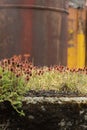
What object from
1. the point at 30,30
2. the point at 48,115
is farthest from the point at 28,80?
the point at 30,30

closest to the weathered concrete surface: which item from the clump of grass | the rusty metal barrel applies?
the clump of grass

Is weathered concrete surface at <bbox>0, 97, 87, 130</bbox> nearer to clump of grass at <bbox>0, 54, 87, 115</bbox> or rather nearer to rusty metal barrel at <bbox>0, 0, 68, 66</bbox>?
clump of grass at <bbox>0, 54, 87, 115</bbox>

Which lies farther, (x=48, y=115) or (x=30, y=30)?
(x=30, y=30)

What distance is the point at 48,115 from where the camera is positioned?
4.30 meters

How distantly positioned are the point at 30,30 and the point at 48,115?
11.0 ft

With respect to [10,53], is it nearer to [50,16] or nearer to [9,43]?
[9,43]

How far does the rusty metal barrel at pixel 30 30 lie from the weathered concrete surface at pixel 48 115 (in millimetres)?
3156

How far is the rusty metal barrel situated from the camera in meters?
7.52

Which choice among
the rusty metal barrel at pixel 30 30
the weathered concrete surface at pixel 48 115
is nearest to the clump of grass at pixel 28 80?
the weathered concrete surface at pixel 48 115

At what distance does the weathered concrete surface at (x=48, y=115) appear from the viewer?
424 cm

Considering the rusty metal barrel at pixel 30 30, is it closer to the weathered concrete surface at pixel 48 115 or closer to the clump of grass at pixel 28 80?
the clump of grass at pixel 28 80

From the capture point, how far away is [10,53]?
24.7ft

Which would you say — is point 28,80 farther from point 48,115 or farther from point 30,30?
point 30,30

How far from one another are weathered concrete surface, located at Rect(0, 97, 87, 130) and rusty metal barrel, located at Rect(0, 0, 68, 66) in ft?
10.4
